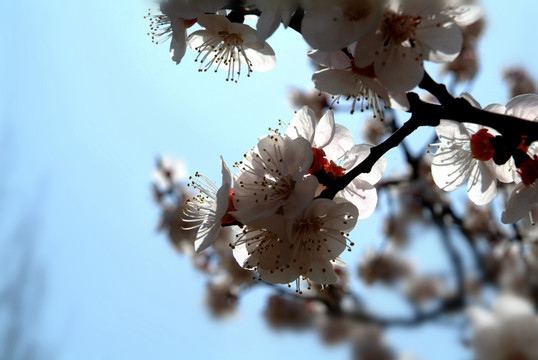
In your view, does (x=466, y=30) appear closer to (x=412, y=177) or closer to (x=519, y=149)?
(x=412, y=177)

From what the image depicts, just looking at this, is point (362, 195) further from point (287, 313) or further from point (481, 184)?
point (287, 313)

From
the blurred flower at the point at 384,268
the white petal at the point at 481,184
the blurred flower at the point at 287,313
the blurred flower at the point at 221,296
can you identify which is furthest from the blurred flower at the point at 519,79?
the white petal at the point at 481,184

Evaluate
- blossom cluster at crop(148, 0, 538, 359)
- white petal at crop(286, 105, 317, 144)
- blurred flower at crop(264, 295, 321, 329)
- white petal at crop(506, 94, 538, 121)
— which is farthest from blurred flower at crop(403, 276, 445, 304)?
white petal at crop(286, 105, 317, 144)

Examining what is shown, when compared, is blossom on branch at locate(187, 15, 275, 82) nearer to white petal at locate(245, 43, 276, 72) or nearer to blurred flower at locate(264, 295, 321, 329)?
white petal at locate(245, 43, 276, 72)

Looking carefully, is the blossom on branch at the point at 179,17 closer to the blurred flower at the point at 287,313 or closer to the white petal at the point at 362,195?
the white petal at the point at 362,195

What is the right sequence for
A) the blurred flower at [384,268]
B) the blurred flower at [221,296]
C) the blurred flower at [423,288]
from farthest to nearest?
the blurred flower at [221,296] → the blurred flower at [384,268] → the blurred flower at [423,288]
